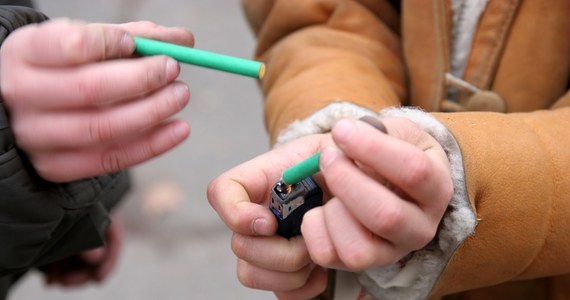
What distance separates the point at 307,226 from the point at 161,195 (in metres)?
1.19

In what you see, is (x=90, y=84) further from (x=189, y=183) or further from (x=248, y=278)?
(x=189, y=183)

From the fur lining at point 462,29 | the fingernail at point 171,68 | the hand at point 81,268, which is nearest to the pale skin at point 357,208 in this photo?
the fingernail at point 171,68

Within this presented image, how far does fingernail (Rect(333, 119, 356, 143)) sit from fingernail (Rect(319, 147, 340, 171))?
14 millimetres

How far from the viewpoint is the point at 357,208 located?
17.6 inches

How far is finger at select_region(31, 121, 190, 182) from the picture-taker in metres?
0.50

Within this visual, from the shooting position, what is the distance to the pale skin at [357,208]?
0.44 meters

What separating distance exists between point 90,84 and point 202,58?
8 centimetres

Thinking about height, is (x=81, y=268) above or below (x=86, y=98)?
below

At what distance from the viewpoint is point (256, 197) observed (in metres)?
0.57

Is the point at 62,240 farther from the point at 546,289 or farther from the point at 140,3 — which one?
the point at 140,3

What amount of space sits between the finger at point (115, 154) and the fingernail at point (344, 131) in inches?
5.1

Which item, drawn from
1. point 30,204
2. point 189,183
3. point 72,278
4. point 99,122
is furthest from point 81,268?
point 189,183

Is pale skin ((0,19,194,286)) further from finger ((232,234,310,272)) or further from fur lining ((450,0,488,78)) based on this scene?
fur lining ((450,0,488,78))

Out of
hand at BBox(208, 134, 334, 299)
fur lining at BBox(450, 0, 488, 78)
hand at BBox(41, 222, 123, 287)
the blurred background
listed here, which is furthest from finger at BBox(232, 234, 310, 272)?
the blurred background
